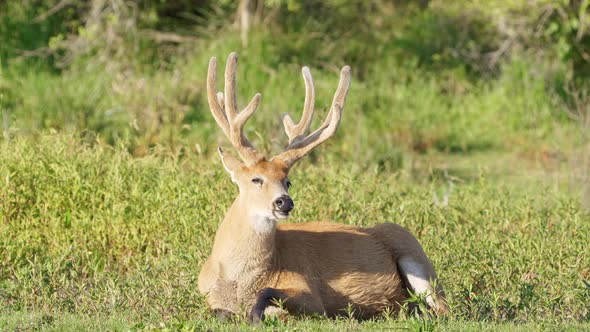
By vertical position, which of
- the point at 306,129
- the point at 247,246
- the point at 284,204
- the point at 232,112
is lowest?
the point at 247,246

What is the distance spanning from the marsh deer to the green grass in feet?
0.79

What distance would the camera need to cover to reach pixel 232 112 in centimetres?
740

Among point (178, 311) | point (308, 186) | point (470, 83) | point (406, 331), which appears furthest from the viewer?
point (470, 83)

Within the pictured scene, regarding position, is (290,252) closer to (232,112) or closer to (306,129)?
(306,129)

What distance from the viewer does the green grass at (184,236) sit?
7199 millimetres

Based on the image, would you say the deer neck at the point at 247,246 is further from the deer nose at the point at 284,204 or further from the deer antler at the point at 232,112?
the deer antler at the point at 232,112

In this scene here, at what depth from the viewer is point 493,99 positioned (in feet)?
53.1

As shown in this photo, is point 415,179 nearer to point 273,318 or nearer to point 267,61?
point 267,61

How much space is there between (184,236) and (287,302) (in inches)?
85.2

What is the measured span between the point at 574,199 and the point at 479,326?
3.73 meters

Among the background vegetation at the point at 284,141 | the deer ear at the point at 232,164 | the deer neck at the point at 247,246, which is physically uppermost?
the deer ear at the point at 232,164

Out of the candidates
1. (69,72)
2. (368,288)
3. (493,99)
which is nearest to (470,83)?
(493,99)

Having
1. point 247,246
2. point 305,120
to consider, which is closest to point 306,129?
point 305,120

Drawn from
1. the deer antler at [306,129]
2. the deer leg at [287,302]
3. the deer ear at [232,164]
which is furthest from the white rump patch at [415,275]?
the deer ear at [232,164]
